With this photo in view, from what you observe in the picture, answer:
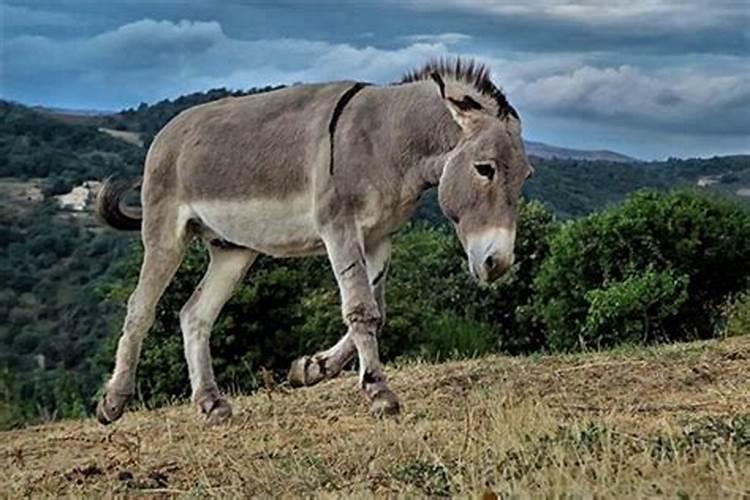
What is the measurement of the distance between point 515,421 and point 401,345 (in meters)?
Answer: 21.6

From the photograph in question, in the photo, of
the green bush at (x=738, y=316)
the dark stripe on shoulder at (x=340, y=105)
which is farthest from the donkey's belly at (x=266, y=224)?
the green bush at (x=738, y=316)

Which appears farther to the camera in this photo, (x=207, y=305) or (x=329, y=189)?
(x=207, y=305)

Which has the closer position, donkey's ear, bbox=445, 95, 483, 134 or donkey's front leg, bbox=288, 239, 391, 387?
donkey's ear, bbox=445, 95, 483, 134

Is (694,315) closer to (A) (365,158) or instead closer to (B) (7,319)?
(A) (365,158)

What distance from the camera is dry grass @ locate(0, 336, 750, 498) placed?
5.79 m

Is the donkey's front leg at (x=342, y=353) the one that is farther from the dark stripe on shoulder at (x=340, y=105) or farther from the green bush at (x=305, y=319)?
the green bush at (x=305, y=319)

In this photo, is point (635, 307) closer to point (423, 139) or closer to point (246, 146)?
point (246, 146)

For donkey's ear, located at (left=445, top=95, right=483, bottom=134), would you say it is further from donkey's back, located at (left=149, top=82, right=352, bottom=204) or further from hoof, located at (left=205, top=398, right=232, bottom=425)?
hoof, located at (left=205, top=398, right=232, bottom=425)

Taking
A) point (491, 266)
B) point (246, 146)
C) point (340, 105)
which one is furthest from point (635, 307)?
point (491, 266)

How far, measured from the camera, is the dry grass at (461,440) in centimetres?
579

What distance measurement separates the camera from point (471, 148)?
8.95 meters

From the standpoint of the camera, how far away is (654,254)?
2673 cm

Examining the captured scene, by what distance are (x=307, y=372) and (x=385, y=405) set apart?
3.54 feet

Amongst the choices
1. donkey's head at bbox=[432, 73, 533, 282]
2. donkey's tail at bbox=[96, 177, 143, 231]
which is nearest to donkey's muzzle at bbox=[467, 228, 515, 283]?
donkey's head at bbox=[432, 73, 533, 282]
